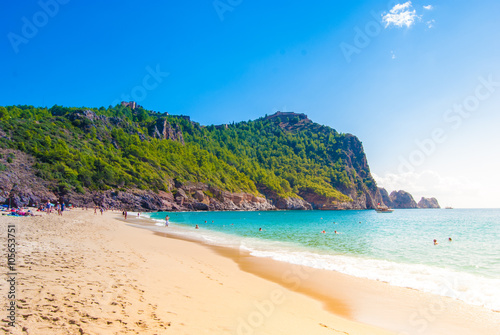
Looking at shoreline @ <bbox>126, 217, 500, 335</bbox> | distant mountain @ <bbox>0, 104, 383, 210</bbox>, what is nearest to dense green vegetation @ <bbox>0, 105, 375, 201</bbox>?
distant mountain @ <bbox>0, 104, 383, 210</bbox>

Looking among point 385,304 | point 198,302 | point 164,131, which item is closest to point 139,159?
point 164,131

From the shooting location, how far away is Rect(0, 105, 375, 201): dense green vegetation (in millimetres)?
80312

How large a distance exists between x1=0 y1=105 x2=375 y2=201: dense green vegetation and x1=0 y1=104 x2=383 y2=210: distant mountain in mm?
346

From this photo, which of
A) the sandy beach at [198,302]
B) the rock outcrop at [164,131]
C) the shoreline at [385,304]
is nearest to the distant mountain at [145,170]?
the rock outcrop at [164,131]

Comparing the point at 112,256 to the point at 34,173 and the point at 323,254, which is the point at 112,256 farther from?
the point at 34,173

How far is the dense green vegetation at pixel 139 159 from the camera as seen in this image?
3162 inches

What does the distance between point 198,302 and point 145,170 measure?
104m

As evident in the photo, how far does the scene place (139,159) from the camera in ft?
367

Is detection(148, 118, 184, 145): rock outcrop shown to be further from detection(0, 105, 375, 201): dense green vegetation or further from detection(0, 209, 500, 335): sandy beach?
detection(0, 209, 500, 335): sandy beach

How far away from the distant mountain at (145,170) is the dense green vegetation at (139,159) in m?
0.35

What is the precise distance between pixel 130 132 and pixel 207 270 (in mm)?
133716

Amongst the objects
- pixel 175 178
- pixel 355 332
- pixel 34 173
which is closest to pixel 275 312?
pixel 355 332

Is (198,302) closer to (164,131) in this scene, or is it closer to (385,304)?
(385,304)

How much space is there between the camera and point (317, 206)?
161000mm
